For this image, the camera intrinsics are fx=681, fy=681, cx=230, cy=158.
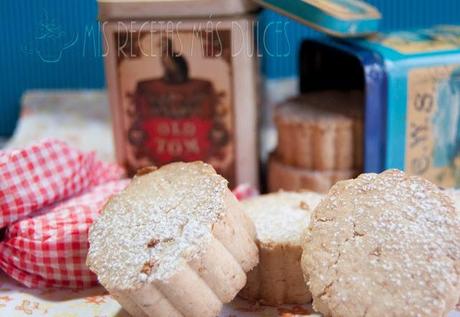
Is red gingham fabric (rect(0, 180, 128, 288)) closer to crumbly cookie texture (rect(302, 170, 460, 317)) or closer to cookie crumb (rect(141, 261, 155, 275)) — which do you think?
cookie crumb (rect(141, 261, 155, 275))

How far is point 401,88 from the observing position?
1.14 metres

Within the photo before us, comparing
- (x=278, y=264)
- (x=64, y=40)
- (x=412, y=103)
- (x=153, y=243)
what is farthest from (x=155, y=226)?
(x=412, y=103)

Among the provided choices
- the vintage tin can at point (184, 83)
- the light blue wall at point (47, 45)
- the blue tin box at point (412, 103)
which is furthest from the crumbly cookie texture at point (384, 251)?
the light blue wall at point (47, 45)

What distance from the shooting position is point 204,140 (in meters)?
1.28

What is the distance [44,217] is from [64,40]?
0.29 meters

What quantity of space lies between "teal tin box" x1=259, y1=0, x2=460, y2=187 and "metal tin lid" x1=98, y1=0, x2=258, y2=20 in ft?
0.21

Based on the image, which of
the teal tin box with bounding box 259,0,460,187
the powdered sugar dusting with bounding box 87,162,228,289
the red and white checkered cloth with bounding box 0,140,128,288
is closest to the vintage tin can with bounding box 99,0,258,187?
the teal tin box with bounding box 259,0,460,187

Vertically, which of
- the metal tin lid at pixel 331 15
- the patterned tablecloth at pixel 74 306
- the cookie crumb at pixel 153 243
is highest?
the metal tin lid at pixel 331 15

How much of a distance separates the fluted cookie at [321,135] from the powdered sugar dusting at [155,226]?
31cm

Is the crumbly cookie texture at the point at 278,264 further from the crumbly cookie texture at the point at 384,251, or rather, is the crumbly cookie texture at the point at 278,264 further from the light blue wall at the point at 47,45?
the light blue wall at the point at 47,45

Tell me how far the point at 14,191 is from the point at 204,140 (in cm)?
39

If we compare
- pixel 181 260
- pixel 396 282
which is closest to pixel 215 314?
pixel 181 260

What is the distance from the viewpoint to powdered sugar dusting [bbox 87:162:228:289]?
0.81 meters

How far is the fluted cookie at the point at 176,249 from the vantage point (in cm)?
80
